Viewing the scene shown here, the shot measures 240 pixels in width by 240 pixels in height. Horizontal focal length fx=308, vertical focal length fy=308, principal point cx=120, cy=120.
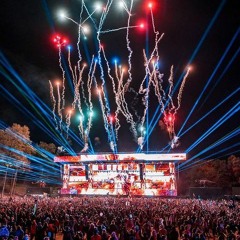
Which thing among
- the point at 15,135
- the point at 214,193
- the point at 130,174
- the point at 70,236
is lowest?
the point at 70,236

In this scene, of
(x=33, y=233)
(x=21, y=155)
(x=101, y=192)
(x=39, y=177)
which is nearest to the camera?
(x=33, y=233)

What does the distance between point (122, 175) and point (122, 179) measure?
70 centimetres

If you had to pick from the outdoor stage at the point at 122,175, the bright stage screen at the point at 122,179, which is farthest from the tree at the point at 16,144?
the bright stage screen at the point at 122,179

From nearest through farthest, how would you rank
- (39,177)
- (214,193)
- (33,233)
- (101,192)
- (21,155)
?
(33,233) → (214,193) → (101,192) → (21,155) → (39,177)

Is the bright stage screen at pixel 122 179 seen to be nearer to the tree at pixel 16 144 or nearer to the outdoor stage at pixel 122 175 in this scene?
the outdoor stage at pixel 122 175

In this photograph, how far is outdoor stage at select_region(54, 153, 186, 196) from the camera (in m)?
45.2

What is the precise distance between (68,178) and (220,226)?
3784 cm

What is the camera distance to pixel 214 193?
42969mm

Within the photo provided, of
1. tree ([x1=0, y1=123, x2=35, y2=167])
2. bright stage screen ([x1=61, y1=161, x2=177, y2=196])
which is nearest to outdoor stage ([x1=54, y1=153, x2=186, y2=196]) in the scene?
bright stage screen ([x1=61, y1=161, x2=177, y2=196])

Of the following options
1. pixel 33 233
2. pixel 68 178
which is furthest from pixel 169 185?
pixel 33 233

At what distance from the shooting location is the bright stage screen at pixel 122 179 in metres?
45.1

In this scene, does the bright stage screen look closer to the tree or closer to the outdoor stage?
the outdoor stage

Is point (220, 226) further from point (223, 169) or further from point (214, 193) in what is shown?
point (223, 169)

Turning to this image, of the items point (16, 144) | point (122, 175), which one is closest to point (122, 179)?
point (122, 175)
